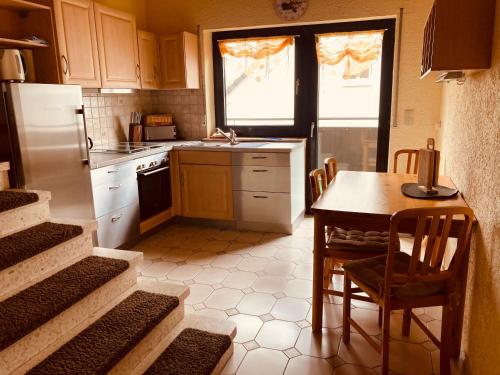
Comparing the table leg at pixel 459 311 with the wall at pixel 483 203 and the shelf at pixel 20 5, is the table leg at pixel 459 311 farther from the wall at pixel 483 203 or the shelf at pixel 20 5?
the shelf at pixel 20 5

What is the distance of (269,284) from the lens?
2861mm

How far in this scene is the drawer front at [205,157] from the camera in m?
3.89

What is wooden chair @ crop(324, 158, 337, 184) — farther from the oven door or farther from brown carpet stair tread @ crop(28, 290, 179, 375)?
the oven door

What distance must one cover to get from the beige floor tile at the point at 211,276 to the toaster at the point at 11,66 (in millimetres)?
1824

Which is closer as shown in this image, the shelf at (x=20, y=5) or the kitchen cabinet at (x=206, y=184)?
the shelf at (x=20, y=5)

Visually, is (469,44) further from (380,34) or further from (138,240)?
(138,240)

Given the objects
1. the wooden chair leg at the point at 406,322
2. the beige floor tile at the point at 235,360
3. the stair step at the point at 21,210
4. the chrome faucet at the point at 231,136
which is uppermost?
the chrome faucet at the point at 231,136

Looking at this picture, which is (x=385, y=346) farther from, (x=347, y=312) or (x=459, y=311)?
(x=459, y=311)

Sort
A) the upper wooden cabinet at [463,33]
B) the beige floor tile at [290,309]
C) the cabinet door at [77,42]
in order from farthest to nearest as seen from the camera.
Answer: the cabinet door at [77,42] < the beige floor tile at [290,309] < the upper wooden cabinet at [463,33]

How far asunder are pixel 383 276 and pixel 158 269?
1860 mm

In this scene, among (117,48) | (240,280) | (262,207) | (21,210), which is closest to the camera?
(21,210)

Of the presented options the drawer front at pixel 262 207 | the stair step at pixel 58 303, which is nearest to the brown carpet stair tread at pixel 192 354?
the stair step at pixel 58 303

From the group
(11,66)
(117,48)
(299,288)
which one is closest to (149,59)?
(117,48)

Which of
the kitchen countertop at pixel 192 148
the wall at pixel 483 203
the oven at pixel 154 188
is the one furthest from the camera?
the oven at pixel 154 188
